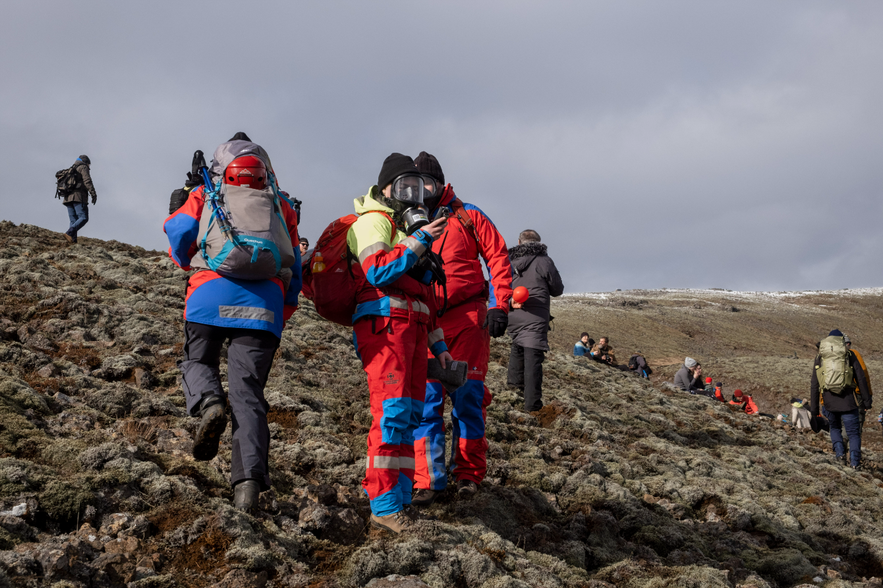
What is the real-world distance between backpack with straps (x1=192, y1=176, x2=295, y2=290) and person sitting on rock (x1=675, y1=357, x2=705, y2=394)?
15.1m

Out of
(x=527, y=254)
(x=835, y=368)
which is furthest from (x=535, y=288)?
(x=835, y=368)

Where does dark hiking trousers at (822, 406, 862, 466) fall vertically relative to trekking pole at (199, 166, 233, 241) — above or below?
below

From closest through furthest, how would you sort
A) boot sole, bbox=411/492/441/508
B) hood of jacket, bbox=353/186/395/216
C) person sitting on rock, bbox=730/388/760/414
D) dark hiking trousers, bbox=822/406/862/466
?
1. hood of jacket, bbox=353/186/395/216
2. boot sole, bbox=411/492/441/508
3. dark hiking trousers, bbox=822/406/862/466
4. person sitting on rock, bbox=730/388/760/414

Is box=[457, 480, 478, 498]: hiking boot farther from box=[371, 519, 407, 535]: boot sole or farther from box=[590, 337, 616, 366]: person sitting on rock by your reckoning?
box=[590, 337, 616, 366]: person sitting on rock

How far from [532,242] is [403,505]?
584 cm

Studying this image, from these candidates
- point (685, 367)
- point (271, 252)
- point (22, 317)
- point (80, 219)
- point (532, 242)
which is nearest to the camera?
point (271, 252)

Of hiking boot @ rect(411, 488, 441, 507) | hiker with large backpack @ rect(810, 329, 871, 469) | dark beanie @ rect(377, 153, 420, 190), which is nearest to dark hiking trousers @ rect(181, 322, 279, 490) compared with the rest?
dark beanie @ rect(377, 153, 420, 190)

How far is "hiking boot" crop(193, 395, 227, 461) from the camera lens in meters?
3.85

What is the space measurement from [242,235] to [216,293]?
14.4 inches

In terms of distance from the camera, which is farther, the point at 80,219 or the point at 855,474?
the point at 80,219

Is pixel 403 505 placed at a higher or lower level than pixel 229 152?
lower

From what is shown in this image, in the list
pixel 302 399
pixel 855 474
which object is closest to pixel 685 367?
pixel 855 474

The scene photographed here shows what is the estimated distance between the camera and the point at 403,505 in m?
4.46

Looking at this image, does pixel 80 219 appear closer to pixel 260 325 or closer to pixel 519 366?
pixel 519 366
